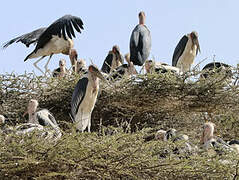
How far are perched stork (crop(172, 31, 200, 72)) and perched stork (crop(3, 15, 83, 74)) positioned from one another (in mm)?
1762

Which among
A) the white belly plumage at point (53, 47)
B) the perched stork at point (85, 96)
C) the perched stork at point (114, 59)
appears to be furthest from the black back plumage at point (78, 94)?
the perched stork at point (114, 59)

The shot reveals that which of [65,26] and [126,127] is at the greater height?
[65,26]

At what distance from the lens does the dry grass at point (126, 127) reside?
8922 mm

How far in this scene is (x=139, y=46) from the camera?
14.1 metres

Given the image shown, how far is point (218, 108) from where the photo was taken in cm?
1291

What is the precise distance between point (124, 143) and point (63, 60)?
222 inches

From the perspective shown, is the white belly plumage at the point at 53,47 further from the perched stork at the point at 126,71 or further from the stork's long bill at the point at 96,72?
the stork's long bill at the point at 96,72

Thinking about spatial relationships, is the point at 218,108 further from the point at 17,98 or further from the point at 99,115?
the point at 17,98

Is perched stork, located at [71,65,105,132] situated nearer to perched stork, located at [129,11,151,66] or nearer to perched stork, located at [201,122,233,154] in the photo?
perched stork, located at [201,122,233,154]

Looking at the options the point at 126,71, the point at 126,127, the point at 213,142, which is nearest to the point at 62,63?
the point at 126,71

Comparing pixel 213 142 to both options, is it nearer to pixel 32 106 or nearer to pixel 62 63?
pixel 32 106

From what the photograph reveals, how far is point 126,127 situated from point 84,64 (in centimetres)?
231

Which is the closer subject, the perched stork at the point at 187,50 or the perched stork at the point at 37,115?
the perched stork at the point at 37,115

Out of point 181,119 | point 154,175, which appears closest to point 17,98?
point 181,119
